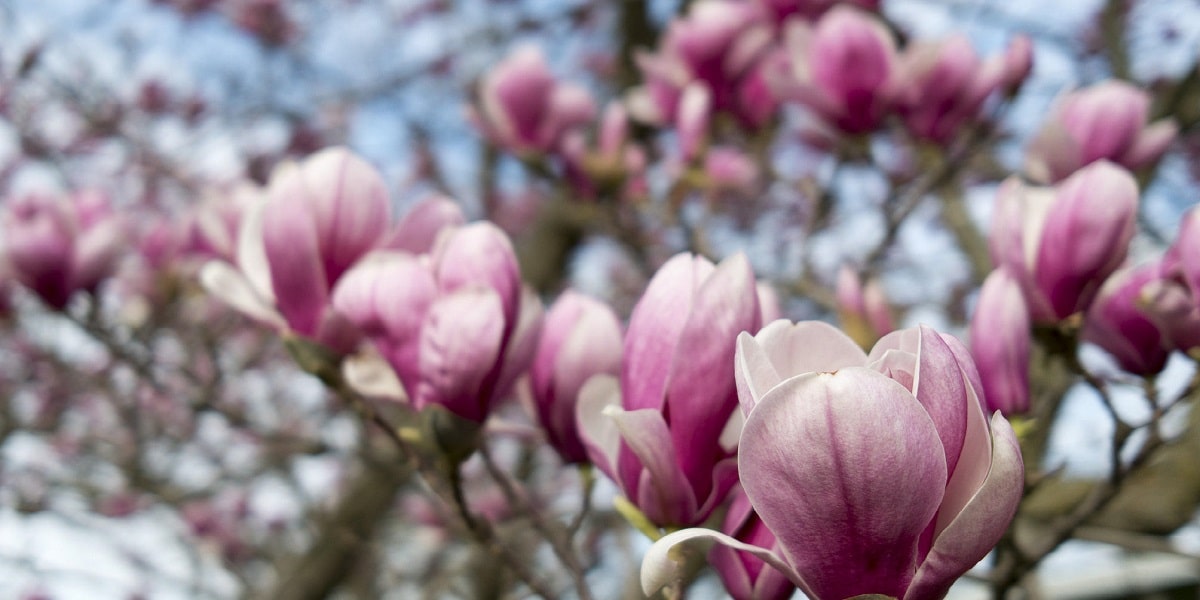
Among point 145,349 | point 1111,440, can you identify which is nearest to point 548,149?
point 145,349

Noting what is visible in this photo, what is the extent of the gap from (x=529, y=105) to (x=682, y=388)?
1.17 meters

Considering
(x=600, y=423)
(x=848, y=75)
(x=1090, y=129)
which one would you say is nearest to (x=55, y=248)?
(x=600, y=423)


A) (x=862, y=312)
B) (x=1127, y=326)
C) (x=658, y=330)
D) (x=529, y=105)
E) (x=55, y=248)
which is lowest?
(x=1127, y=326)

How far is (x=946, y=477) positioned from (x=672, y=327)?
0.18 meters

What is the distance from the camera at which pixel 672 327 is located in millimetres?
507

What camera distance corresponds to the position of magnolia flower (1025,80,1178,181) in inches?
36.1

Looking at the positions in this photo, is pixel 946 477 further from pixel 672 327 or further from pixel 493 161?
pixel 493 161

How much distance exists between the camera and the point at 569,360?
660mm

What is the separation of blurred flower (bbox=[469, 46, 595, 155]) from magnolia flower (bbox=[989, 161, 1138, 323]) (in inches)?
39.7

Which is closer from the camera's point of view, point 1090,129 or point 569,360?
point 569,360

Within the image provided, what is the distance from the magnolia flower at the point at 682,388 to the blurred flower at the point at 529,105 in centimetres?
110

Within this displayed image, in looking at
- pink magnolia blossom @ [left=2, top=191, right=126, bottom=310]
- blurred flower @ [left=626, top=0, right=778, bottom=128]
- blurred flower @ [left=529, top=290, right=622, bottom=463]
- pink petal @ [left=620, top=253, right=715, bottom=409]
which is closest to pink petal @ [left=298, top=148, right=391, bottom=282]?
blurred flower @ [left=529, top=290, right=622, bottom=463]

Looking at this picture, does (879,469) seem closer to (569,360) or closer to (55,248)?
(569,360)

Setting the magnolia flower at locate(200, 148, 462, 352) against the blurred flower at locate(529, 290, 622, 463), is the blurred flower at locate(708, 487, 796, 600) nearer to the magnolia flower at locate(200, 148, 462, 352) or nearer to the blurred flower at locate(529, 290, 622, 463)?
the blurred flower at locate(529, 290, 622, 463)
